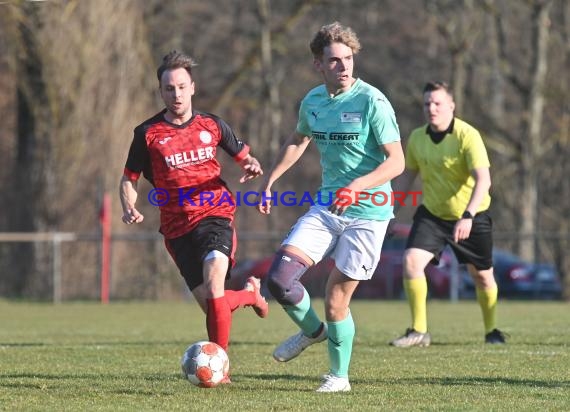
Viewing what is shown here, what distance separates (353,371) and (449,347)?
2105 mm

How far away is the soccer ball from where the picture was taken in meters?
6.85

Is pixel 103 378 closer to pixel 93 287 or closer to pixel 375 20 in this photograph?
Answer: pixel 93 287

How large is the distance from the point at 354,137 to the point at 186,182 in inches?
50.8

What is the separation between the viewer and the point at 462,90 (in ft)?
100

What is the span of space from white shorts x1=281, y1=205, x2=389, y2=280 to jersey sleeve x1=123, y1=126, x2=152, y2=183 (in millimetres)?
1216

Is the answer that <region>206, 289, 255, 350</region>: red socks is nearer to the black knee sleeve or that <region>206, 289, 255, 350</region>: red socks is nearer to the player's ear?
the black knee sleeve

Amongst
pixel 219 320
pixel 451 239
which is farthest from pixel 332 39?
pixel 451 239

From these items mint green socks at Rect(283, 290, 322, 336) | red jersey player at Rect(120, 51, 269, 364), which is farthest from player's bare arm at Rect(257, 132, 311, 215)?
mint green socks at Rect(283, 290, 322, 336)

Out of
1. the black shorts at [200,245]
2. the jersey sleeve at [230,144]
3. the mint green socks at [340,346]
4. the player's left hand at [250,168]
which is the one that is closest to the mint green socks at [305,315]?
the mint green socks at [340,346]

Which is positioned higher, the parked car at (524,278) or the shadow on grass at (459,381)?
the shadow on grass at (459,381)

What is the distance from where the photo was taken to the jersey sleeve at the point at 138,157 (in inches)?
A: 300

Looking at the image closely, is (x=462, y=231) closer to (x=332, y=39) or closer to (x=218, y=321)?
(x=218, y=321)

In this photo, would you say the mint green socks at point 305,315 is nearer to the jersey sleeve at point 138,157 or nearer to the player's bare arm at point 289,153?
the player's bare arm at point 289,153

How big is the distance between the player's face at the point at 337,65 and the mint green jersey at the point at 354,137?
0.28ft
